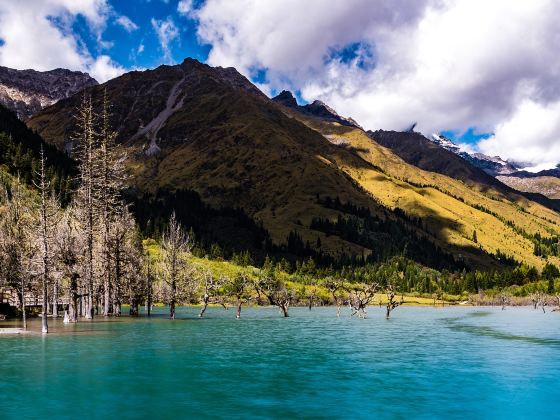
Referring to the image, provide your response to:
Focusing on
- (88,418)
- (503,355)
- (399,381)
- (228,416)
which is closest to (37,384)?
(88,418)

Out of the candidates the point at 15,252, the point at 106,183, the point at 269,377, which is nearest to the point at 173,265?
the point at 106,183

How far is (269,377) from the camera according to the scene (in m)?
45.2

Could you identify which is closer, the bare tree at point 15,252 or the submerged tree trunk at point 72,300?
the submerged tree trunk at point 72,300

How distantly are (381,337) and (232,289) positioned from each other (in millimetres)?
114856

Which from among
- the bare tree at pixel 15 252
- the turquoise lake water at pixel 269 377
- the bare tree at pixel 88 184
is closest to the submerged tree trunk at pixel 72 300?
the bare tree at pixel 88 184

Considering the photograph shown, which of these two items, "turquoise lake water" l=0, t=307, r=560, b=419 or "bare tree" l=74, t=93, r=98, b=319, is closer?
"turquoise lake water" l=0, t=307, r=560, b=419

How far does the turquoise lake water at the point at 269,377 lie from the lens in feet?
112

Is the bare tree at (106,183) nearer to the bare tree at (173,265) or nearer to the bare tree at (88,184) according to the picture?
the bare tree at (88,184)

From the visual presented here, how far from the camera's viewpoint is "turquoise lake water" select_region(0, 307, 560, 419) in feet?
112

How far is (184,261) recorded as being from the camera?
12181 centimetres

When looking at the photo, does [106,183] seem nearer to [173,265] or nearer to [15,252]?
[173,265]

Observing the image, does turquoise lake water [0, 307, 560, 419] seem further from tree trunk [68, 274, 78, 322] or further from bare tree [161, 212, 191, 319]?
bare tree [161, 212, 191, 319]

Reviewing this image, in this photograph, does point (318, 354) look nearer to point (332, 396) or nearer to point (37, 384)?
point (332, 396)

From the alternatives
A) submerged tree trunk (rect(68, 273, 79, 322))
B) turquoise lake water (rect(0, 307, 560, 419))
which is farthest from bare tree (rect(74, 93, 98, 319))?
turquoise lake water (rect(0, 307, 560, 419))
